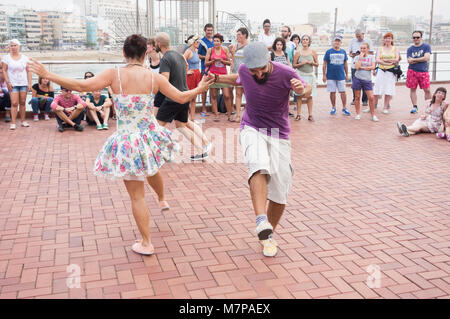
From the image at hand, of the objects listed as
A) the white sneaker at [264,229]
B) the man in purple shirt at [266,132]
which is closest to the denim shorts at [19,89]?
the man in purple shirt at [266,132]

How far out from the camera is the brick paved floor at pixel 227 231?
3.80m

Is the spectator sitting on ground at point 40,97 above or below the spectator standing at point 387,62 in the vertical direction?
below

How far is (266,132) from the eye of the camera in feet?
14.1

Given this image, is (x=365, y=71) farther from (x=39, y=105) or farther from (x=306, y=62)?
(x=39, y=105)

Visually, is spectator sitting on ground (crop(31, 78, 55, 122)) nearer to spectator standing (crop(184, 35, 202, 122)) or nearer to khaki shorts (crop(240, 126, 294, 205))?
spectator standing (crop(184, 35, 202, 122))

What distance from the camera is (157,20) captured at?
12.4m

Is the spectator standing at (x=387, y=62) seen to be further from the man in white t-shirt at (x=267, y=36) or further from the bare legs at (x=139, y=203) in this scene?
the bare legs at (x=139, y=203)

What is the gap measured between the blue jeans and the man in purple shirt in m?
7.88

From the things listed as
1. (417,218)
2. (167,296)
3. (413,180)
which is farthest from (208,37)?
(167,296)

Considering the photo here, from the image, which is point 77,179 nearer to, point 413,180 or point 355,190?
point 355,190

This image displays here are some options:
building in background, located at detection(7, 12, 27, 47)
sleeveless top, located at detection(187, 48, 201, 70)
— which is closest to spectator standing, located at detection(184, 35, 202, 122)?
sleeveless top, located at detection(187, 48, 201, 70)

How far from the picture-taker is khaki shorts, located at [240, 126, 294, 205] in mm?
4156

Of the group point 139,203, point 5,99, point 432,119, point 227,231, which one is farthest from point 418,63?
point 139,203

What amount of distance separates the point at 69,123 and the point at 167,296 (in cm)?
729
